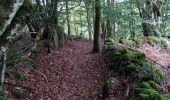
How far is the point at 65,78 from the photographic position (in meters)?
12.8

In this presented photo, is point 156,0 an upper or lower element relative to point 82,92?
upper

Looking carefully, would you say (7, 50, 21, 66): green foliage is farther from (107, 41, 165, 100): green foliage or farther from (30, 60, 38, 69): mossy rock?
(107, 41, 165, 100): green foliage

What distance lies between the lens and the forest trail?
10.4 m

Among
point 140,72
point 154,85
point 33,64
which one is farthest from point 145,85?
point 33,64

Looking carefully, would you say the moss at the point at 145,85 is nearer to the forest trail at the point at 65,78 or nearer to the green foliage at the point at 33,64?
the forest trail at the point at 65,78

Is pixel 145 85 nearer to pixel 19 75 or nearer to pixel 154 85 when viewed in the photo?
pixel 154 85

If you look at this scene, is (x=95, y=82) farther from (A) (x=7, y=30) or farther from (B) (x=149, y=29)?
(B) (x=149, y=29)

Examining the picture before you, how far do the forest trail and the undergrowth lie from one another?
0.83 m

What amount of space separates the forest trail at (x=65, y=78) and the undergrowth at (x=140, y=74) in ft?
2.73

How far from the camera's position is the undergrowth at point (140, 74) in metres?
8.10

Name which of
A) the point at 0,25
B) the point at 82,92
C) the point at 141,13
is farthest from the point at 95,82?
the point at 141,13

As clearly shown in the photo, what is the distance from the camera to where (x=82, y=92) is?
1093cm

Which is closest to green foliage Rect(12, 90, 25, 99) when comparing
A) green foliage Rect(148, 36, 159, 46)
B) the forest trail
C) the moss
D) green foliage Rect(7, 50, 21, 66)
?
the forest trail

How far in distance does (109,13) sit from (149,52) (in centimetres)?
339
